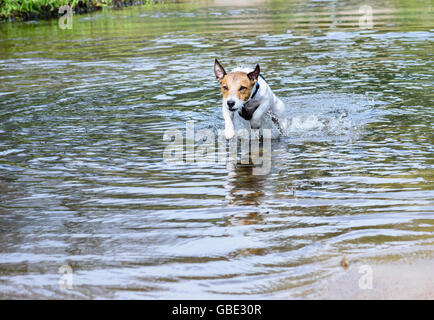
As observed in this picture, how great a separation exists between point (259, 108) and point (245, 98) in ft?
1.32

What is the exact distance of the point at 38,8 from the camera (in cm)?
2634

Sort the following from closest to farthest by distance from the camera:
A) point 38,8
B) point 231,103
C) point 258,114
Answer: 1. point 231,103
2. point 258,114
3. point 38,8

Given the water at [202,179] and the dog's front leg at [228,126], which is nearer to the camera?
the water at [202,179]

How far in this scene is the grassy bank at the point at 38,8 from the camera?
24.8 m

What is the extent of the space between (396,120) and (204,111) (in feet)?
9.30

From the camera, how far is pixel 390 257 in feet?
13.1

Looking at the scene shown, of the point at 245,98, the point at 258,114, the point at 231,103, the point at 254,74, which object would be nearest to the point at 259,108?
the point at 258,114

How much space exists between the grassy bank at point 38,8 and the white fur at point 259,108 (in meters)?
19.0

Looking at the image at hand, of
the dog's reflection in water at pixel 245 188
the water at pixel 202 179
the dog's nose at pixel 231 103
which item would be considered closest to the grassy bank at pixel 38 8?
the water at pixel 202 179

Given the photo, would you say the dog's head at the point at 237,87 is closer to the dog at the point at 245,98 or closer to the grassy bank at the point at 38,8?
the dog at the point at 245,98

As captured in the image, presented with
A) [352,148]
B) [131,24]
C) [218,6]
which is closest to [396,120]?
[352,148]

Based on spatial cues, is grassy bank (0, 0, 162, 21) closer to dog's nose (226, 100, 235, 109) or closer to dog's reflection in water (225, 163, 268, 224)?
dog's nose (226, 100, 235, 109)

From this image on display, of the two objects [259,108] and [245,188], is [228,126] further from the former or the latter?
[245,188]
